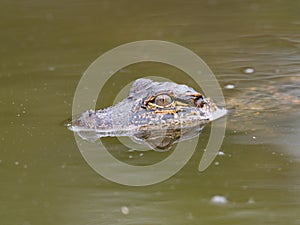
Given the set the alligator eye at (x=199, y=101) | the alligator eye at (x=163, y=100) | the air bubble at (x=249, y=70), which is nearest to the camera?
the alligator eye at (x=163, y=100)

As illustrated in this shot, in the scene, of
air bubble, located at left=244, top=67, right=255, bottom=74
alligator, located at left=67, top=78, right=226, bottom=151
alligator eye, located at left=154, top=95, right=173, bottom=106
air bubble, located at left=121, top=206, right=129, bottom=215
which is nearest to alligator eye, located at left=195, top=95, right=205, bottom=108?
alligator, located at left=67, top=78, right=226, bottom=151

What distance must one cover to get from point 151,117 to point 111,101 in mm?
725

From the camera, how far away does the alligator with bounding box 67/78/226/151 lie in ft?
18.6

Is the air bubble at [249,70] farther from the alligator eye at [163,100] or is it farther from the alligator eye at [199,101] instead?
the alligator eye at [163,100]

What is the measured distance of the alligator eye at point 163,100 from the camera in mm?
5777

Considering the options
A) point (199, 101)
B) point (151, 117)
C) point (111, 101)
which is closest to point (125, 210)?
point (151, 117)

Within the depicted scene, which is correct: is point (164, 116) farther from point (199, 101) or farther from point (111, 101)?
point (111, 101)

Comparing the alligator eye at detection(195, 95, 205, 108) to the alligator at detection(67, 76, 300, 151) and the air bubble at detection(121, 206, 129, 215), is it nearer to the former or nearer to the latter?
the alligator at detection(67, 76, 300, 151)

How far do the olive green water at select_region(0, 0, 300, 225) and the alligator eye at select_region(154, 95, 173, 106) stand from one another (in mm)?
445

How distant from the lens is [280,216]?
413 centimetres

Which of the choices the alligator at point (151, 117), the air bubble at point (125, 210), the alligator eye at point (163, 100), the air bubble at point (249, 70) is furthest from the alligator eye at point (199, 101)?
the air bubble at point (125, 210)

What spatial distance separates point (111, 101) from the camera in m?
6.40

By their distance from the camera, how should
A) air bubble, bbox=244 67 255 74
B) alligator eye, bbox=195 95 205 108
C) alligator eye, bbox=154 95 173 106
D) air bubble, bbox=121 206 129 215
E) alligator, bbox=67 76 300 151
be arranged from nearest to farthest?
air bubble, bbox=121 206 129 215 < alligator, bbox=67 76 300 151 < alligator eye, bbox=154 95 173 106 < alligator eye, bbox=195 95 205 108 < air bubble, bbox=244 67 255 74

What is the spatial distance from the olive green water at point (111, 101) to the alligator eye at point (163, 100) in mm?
445
